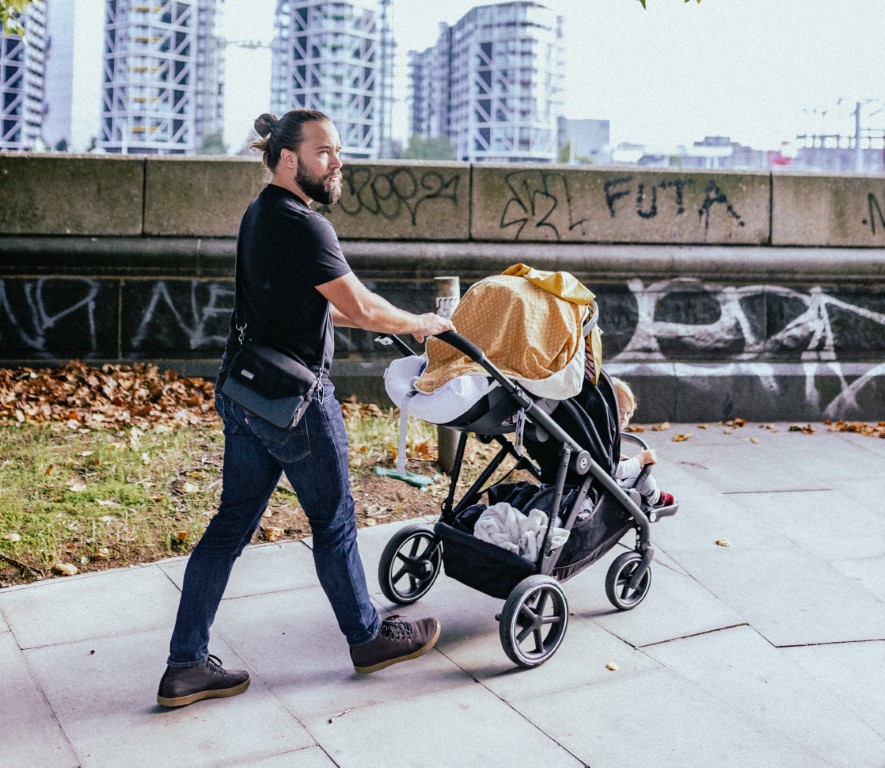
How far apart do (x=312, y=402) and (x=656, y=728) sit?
1.57 metres

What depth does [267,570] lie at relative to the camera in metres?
4.96

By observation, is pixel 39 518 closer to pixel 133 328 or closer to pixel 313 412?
pixel 313 412

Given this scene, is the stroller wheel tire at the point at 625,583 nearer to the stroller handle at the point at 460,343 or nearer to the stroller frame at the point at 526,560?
the stroller frame at the point at 526,560

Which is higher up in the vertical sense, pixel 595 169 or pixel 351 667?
pixel 595 169

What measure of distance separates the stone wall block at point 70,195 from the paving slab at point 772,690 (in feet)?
19.2

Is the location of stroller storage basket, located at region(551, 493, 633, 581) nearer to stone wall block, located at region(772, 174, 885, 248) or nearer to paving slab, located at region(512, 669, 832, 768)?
paving slab, located at region(512, 669, 832, 768)

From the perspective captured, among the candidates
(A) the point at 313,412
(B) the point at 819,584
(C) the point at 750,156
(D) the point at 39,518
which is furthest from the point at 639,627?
(C) the point at 750,156

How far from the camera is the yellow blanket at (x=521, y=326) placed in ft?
12.9

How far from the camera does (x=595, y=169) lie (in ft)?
28.0

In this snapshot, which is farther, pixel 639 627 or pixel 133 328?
pixel 133 328

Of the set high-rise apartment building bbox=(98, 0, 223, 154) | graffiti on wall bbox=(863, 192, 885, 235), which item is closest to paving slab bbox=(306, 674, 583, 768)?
graffiti on wall bbox=(863, 192, 885, 235)

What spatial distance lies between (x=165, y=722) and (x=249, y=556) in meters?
1.72

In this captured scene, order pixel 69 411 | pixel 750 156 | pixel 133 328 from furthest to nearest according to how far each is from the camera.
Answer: pixel 750 156 < pixel 133 328 < pixel 69 411

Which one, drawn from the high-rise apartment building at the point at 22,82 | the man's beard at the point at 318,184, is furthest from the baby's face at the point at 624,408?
the high-rise apartment building at the point at 22,82
